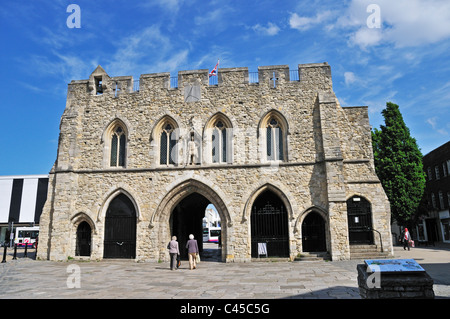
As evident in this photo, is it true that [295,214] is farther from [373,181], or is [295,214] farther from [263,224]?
[373,181]

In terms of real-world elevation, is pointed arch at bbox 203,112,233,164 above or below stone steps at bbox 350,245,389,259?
above

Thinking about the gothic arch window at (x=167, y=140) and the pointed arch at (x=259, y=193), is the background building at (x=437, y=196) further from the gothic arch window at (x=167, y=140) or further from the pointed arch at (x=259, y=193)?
the gothic arch window at (x=167, y=140)

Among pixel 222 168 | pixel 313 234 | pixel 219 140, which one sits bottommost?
pixel 313 234

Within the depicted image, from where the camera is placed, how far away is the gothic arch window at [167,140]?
52.7 ft

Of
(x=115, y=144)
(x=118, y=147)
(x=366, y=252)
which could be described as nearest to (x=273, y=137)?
(x=366, y=252)

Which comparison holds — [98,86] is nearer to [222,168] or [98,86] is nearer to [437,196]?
[222,168]

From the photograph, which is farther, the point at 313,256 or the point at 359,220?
the point at 359,220

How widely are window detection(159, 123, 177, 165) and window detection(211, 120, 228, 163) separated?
1.80 m

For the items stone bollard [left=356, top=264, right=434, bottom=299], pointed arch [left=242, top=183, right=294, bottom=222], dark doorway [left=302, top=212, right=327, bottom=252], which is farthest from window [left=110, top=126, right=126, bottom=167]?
stone bollard [left=356, top=264, right=434, bottom=299]

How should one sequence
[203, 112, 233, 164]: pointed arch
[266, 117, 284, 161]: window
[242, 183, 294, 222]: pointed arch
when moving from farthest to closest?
[203, 112, 233, 164]: pointed arch → [266, 117, 284, 161]: window → [242, 183, 294, 222]: pointed arch

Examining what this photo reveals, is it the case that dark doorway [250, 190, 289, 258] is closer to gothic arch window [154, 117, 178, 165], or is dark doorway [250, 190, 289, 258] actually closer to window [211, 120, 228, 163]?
window [211, 120, 228, 163]

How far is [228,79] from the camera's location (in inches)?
639

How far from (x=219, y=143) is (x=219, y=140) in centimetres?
14

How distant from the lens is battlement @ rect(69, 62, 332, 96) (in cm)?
1595
